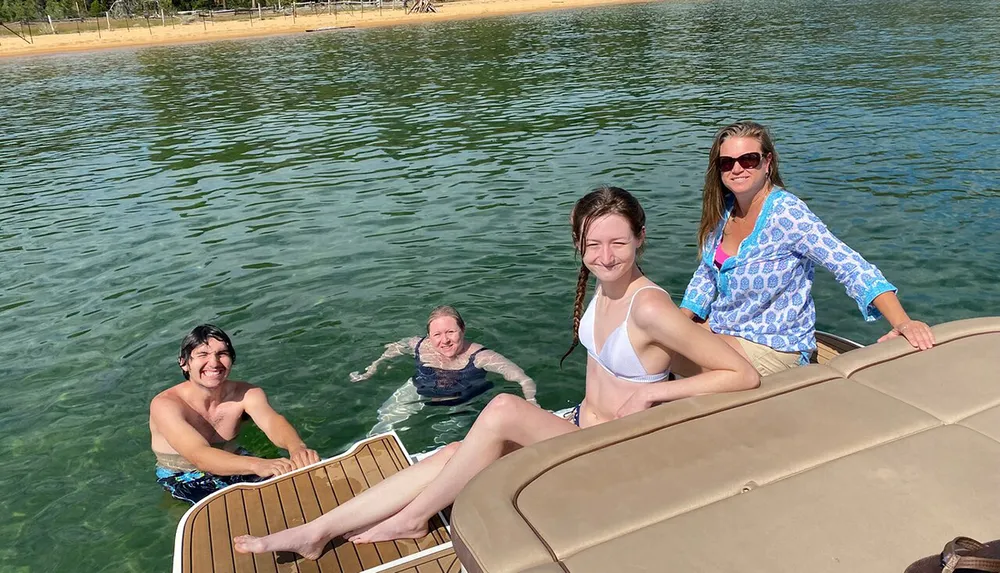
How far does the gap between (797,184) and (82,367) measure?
11285mm

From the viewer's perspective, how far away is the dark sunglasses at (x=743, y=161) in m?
4.42

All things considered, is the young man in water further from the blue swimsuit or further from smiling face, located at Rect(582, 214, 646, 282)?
smiling face, located at Rect(582, 214, 646, 282)

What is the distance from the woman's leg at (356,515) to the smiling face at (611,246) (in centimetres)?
132

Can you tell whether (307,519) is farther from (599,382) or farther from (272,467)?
(599,382)

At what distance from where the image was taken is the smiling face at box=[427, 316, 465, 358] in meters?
6.98

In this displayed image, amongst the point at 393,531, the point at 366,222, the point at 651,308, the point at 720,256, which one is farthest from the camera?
the point at 366,222

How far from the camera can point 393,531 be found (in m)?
4.20

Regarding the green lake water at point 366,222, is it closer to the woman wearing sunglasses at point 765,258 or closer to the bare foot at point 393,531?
the bare foot at point 393,531

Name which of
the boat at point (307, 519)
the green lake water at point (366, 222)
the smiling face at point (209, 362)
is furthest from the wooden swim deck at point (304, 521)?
the smiling face at point (209, 362)

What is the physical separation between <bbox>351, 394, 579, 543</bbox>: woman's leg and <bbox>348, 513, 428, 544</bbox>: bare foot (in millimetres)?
111

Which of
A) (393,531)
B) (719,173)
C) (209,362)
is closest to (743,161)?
(719,173)

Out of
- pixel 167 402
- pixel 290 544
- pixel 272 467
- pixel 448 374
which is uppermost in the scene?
pixel 290 544

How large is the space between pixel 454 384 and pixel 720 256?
3216mm

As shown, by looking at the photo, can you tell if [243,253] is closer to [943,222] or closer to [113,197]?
[113,197]
